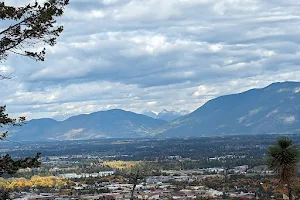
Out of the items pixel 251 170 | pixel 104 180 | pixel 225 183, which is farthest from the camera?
pixel 251 170

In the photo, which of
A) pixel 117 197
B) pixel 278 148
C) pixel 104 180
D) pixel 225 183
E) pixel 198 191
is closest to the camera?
pixel 278 148

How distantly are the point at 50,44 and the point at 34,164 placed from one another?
235 inches

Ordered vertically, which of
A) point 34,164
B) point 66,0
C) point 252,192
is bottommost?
point 252,192

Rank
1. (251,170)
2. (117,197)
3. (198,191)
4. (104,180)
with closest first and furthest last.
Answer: (117,197) < (198,191) < (104,180) < (251,170)

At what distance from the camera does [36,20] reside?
2591 cm

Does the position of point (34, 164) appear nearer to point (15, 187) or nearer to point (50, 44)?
point (50, 44)

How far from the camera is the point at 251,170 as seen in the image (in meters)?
183

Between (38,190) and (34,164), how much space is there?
12893 cm

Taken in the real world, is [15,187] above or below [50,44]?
below

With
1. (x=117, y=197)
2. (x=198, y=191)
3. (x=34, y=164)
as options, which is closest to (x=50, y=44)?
A: (x=34, y=164)

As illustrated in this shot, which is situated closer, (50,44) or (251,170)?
(50,44)

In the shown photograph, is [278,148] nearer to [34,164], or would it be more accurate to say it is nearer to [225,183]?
[34,164]

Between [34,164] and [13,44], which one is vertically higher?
[13,44]

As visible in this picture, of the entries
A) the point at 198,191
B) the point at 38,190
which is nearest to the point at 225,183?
the point at 198,191
